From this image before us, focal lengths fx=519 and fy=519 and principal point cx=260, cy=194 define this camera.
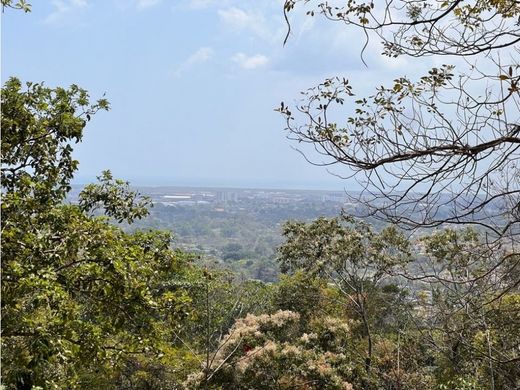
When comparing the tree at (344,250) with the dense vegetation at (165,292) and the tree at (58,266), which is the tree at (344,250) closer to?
the dense vegetation at (165,292)

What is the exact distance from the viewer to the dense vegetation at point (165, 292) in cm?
353

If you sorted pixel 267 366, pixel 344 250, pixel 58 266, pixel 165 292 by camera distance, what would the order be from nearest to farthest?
pixel 58 266 → pixel 165 292 → pixel 267 366 → pixel 344 250

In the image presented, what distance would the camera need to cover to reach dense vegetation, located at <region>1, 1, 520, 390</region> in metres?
3.53

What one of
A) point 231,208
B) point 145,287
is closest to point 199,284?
point 145,287

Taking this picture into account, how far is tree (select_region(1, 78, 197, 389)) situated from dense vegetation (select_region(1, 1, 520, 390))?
0.01 metres

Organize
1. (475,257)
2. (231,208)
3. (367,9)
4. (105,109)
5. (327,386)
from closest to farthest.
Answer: (367,9)
(475,257)
(105,109)
(327,386)
(231,208)

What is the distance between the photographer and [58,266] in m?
3.99

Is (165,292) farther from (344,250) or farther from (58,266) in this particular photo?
(344,250)

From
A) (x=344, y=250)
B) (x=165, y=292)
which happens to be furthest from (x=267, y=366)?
(x=344, y=250)

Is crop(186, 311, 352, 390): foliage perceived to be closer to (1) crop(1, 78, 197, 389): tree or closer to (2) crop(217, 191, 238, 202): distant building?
(1) crop(1, 78, 197, 389): tree

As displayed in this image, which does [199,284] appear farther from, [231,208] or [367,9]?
[231,208]

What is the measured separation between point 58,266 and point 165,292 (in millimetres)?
1345

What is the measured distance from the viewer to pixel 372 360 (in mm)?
9414

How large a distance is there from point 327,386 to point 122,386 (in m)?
3.88
